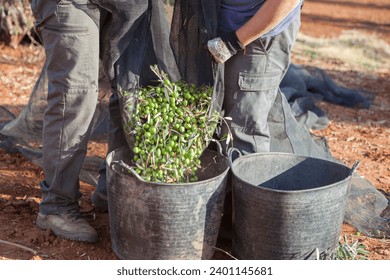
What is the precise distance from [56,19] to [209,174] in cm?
119

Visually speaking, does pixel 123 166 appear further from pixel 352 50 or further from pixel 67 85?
pixel 352 50

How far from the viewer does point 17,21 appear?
318 inches

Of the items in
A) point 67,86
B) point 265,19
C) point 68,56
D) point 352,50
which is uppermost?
point 265,19

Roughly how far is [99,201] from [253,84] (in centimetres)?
129

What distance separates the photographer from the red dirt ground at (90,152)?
383cm

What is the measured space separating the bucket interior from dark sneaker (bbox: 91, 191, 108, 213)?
994 mm

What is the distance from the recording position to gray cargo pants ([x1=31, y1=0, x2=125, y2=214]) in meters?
3.50

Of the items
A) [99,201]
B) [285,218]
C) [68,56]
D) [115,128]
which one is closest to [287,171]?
[285,218]

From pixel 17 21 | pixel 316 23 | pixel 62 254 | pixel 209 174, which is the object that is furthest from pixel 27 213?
pixel 316 23

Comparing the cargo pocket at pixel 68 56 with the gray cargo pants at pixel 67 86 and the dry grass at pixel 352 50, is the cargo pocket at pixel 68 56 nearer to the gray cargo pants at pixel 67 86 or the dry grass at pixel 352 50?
the gray cargo pants at pixel 67 86

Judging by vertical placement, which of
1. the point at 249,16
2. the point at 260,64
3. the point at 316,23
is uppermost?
the point at 249,16

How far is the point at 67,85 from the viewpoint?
11.7 feet
